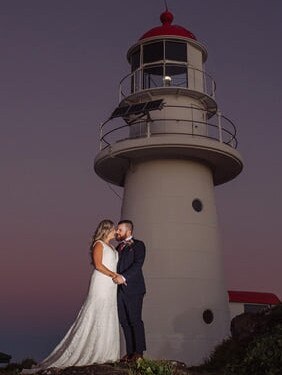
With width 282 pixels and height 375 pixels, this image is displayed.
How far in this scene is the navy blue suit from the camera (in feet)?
27.5

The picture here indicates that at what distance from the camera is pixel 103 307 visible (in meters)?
8.24

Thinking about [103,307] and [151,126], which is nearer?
[103,307]

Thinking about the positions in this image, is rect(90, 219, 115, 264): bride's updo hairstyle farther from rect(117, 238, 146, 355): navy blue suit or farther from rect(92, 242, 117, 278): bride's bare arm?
rect(117, 238, 146, 355): navy blue suit

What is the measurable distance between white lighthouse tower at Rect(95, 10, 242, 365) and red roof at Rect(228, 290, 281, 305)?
408 centimetres

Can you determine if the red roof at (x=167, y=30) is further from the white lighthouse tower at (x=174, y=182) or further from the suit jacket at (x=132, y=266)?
the suit jacket at (x=132, y=266)

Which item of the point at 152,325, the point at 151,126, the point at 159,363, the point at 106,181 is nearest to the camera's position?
the point at 159,363

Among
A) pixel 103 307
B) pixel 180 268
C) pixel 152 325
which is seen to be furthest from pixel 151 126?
pixel 103 307

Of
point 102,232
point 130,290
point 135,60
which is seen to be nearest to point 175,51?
point 135,60

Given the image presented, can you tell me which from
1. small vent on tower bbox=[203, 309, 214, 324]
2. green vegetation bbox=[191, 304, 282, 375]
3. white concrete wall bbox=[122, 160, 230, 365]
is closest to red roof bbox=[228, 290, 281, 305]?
white concrete wall bbox=[122, 160, 230, 365]

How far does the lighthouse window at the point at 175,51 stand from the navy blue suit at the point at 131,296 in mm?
10774

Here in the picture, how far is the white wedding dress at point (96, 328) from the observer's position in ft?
26.4

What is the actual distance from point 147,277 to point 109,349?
316 inches

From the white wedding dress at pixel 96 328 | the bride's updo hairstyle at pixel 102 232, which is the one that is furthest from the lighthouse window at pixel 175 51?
the white wedding dress at pixel 96 328

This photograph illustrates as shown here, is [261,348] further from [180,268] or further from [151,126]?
[151,126]
